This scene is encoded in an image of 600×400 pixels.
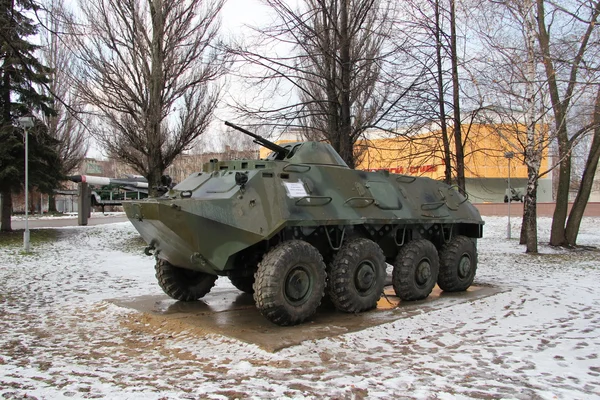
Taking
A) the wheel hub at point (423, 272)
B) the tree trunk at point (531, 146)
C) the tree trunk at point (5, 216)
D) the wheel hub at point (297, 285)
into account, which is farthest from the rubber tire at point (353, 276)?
the tree trunk at point (5, 216)

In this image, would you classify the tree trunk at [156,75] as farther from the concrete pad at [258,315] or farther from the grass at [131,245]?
the concrete pad at [258,315]

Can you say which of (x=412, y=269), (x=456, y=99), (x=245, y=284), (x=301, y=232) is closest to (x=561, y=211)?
(x=456, y=99)

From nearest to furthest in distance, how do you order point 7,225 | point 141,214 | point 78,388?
point 78,388, point 141,214, point 7,225

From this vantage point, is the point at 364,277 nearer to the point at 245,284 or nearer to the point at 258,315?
the point at 258,315

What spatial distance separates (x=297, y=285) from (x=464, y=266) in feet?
12.5

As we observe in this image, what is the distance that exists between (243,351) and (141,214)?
2220mm

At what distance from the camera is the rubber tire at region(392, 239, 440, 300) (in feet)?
25.5

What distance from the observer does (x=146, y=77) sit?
15266 millimetres

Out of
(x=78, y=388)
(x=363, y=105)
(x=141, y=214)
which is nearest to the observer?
(x=78, y=388)

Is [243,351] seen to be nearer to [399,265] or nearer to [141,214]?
[141,214]

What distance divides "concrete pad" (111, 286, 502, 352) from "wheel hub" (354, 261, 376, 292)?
14.1 inches

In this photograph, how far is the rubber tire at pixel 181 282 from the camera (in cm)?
775

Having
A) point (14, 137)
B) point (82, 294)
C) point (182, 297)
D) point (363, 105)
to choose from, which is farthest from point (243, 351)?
point (14, 137)

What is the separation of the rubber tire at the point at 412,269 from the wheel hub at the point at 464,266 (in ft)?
2.78
